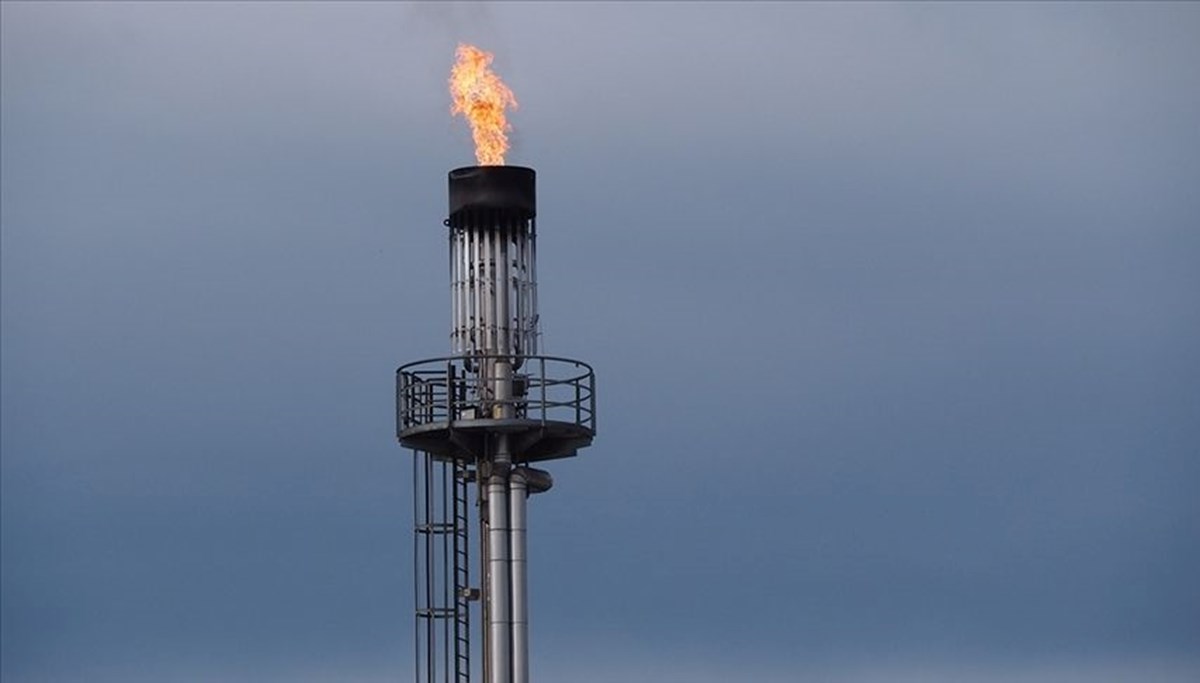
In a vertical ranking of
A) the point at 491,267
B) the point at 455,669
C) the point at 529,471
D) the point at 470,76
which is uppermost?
the point at 470,76

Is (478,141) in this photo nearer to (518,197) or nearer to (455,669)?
(518,197)

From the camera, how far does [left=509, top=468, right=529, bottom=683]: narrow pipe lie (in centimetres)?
7206

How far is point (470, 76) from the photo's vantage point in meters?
75.6

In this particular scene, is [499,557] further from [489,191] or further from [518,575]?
[489,191]

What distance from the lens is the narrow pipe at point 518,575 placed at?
72062 millimetres

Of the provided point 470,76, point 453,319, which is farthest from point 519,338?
point 470,76

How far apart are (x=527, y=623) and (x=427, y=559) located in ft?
9.92

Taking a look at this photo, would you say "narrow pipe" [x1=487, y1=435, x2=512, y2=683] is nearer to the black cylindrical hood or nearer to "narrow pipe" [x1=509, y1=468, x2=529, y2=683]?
"narrow pipe" [x1=509, y1=468, x2=529, y2=683]

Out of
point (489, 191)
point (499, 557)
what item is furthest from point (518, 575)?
point (489, 191)

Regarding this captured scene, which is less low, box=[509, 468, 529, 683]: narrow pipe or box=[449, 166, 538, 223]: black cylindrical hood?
box=[449, 166, 538, 223]: black cylindrical hood

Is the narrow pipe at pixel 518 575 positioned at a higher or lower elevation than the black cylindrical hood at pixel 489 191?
lower

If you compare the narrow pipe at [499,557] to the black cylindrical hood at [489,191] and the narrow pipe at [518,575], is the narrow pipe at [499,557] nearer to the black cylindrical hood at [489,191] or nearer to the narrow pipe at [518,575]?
the narrow pipe at [518,575]

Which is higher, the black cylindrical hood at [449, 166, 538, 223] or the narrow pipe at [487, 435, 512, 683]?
the black cylindrical hood at [449, 166, 538, 223]

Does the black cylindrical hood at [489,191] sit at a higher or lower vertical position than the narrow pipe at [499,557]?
higher
